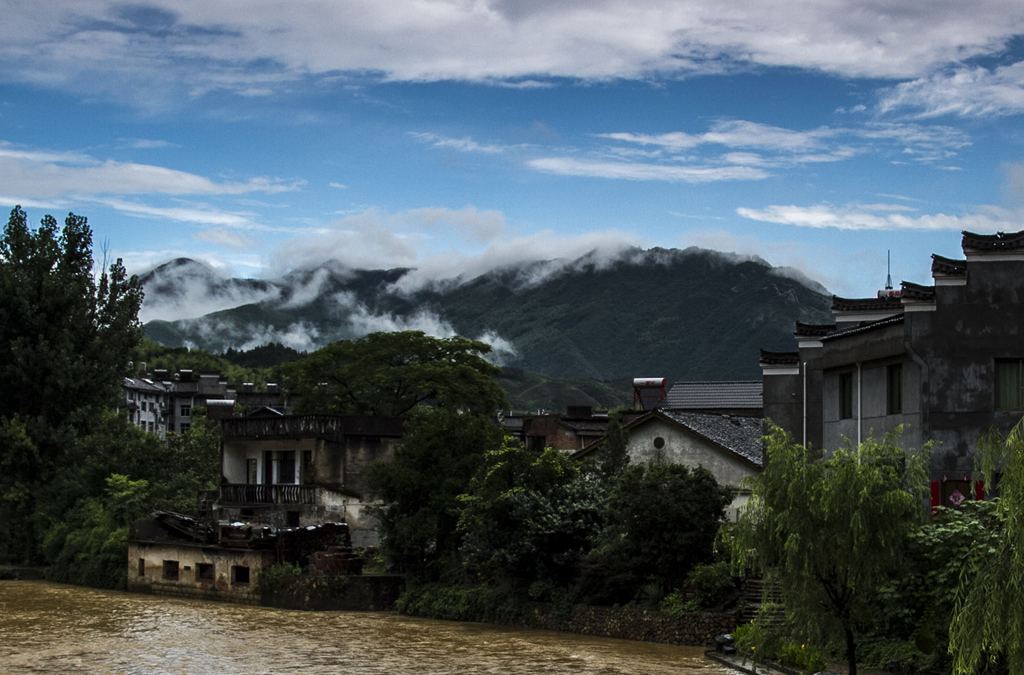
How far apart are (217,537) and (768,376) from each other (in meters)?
21.4

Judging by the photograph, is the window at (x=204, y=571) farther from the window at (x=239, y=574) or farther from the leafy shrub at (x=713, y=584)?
the leafy shrub at (x=713, y=584)

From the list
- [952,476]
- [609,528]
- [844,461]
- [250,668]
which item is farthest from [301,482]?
[844,461]

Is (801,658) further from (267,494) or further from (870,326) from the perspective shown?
(267,494)

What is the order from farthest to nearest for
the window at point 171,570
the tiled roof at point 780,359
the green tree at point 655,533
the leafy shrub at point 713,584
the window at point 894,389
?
the window at point 171,570
the tiled roof at point 780,359
the green tree at point 655,533
the leafy shrub at point 713,584
the window at point 894,389

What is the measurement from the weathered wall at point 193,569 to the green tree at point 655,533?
1356 centimetres

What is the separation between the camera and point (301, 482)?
5744 cm

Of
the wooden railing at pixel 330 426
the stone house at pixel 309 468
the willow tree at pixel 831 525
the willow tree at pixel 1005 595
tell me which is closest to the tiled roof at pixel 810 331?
the willow tree at pixel 831 525

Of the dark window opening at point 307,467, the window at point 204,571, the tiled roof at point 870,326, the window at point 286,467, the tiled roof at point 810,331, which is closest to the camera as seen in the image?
the tiled roof at point 870,326

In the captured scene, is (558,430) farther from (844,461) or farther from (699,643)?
(844,461)

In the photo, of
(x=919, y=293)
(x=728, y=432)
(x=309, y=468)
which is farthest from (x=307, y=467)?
(x=919, y=293)

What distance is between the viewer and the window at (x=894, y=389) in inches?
1364

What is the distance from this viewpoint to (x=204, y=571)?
49.3 metres

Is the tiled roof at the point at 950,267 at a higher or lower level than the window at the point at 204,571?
higher

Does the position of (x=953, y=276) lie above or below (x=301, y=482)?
above
